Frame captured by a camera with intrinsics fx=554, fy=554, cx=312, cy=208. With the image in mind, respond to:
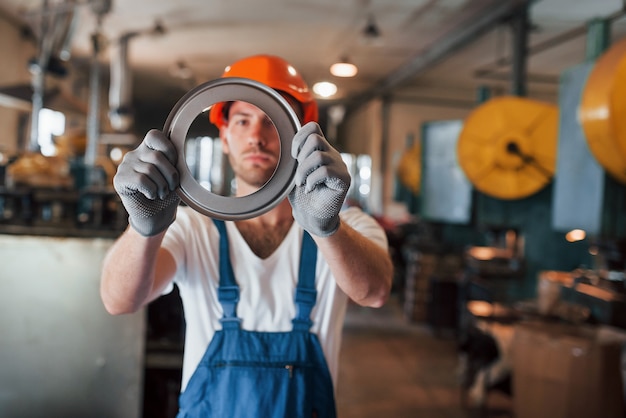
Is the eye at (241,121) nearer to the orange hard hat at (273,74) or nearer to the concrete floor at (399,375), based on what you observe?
the orange hard hat at (273,74)

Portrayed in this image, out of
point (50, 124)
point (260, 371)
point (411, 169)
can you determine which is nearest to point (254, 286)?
point (260, 371)

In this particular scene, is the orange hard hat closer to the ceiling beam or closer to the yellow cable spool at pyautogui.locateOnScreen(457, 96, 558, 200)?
the yellow cable spool at pyautogui.locateOnScreen(457, 96, 558, 200)

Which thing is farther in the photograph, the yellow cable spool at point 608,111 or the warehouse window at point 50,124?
the warehouse window at point 50,124

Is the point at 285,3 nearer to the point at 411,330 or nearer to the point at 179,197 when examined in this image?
the point at 411,330

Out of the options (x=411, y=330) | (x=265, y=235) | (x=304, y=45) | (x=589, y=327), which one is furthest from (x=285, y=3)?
(x=265, y=235)

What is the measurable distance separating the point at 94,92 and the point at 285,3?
93.4 inches

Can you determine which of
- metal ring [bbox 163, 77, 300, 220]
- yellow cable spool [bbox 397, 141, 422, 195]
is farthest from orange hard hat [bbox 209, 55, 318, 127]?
yellow cable spool [bbox 397, 141, 422, 195]

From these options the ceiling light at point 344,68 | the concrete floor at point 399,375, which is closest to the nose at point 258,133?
the concrete floor at point 399,375

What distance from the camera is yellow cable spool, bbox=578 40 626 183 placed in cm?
191

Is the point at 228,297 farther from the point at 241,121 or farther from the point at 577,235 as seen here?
the point at 577,235

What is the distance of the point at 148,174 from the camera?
0.82m

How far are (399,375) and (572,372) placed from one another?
1.88 m

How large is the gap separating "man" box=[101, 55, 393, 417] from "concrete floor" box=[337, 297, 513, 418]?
246cm

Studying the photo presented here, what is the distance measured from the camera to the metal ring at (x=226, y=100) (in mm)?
864
